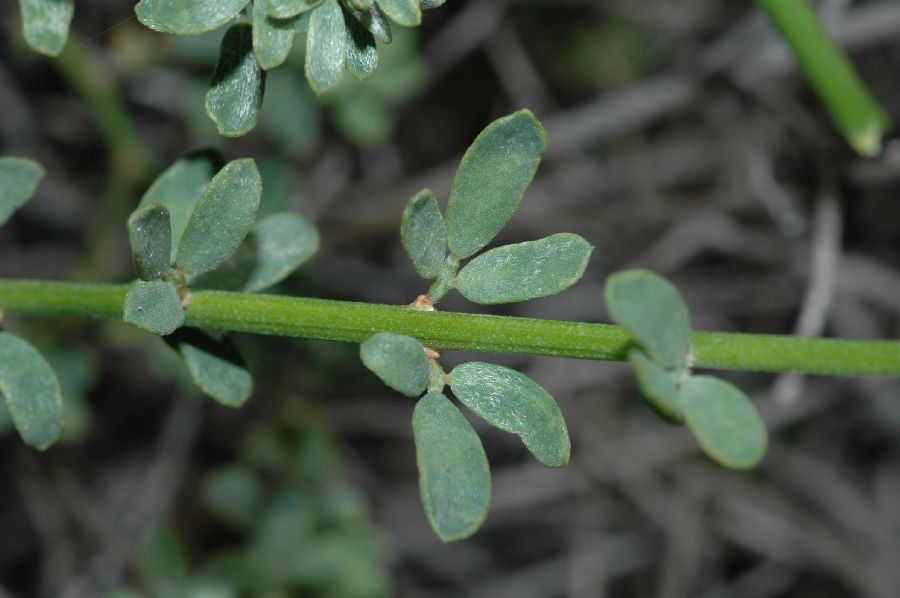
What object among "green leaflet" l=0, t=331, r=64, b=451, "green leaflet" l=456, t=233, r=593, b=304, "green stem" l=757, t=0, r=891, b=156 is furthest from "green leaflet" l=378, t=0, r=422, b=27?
"green stem" l=757, t=0, r=891, b=156

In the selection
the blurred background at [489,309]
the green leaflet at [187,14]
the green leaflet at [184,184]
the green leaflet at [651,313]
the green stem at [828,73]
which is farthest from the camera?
the blurred background at [489,309]

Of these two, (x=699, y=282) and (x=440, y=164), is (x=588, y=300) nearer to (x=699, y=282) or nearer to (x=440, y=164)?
(x=699, y=282)

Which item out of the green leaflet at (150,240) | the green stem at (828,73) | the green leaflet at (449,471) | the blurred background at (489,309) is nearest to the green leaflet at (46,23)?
the green leaflet at (150,240)

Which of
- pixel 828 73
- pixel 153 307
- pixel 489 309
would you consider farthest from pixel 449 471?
pixel 489 309

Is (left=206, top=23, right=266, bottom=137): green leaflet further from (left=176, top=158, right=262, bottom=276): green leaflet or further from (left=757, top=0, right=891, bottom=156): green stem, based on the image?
(left=757, top=0, right=891, bottom=156): green stem

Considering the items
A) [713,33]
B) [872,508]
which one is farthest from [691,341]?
[872,508]

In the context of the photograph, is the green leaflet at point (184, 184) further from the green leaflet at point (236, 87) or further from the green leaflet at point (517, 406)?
the green leaflet at point (517, 406)
